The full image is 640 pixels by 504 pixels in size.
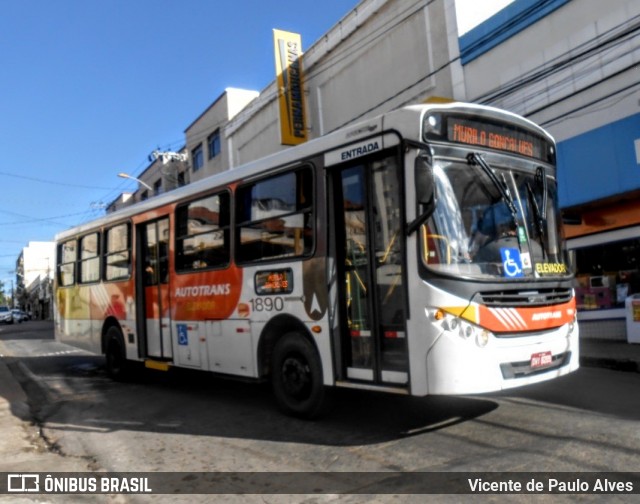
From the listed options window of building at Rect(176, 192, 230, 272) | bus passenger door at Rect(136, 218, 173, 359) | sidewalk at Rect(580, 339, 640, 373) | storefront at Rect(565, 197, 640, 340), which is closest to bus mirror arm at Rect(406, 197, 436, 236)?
window of building at Rect(176, 192, 230, 272)

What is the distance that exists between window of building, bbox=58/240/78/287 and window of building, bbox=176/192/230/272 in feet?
15.0

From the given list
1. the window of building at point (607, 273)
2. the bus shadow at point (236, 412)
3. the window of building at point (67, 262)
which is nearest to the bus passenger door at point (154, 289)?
the bus shadow at point (236, 412)

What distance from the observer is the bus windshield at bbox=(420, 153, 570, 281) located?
5.08 m

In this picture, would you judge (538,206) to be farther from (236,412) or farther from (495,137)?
(236,412)

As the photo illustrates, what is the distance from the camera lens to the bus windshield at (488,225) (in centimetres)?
508

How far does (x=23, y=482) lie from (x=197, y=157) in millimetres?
30693

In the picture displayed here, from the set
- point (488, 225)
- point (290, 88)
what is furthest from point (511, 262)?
point (290, 88)

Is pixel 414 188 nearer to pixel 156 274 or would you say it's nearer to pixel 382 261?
pixel 382 261

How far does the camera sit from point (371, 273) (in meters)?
5.62

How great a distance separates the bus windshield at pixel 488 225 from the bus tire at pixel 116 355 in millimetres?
6981

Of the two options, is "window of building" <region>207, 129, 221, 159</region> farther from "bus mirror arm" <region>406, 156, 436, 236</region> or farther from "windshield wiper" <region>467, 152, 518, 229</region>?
"bus mirror arm" <region>406, 156, 436, 236</region>

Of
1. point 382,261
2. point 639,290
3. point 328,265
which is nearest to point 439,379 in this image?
point 382,261

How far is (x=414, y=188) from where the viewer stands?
16.9 feet

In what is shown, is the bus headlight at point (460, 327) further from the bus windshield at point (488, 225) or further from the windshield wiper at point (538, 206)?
the windshield wiper at point (538, 206)
